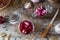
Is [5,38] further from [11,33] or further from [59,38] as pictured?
[59,38]

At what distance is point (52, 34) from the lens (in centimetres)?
92

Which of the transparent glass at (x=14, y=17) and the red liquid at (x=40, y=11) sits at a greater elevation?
the red liquid at (x=40, y=11)

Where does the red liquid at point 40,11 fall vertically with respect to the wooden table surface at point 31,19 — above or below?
above

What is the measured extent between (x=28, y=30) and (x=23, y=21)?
53 mm

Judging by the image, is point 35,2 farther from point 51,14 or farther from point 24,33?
point 24,33

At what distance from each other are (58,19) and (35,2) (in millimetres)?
155

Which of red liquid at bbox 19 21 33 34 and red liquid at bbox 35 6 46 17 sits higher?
red liquid at bbox 35 6 46 17

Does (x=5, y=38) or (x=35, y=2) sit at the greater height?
(x=35, y=2)

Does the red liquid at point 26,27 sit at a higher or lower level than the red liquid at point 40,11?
lower

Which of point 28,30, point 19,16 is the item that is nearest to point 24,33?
point 28,30

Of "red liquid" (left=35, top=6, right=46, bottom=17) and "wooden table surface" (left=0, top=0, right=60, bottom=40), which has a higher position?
"red liquid" (left=35, top=6, right=46, bottom=17)

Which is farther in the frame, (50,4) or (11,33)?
(50,4)

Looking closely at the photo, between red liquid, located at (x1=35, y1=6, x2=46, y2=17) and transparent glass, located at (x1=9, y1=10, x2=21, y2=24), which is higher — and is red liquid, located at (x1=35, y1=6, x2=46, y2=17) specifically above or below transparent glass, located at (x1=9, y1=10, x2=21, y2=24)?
above

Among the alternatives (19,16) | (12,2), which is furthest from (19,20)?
(12,2)
